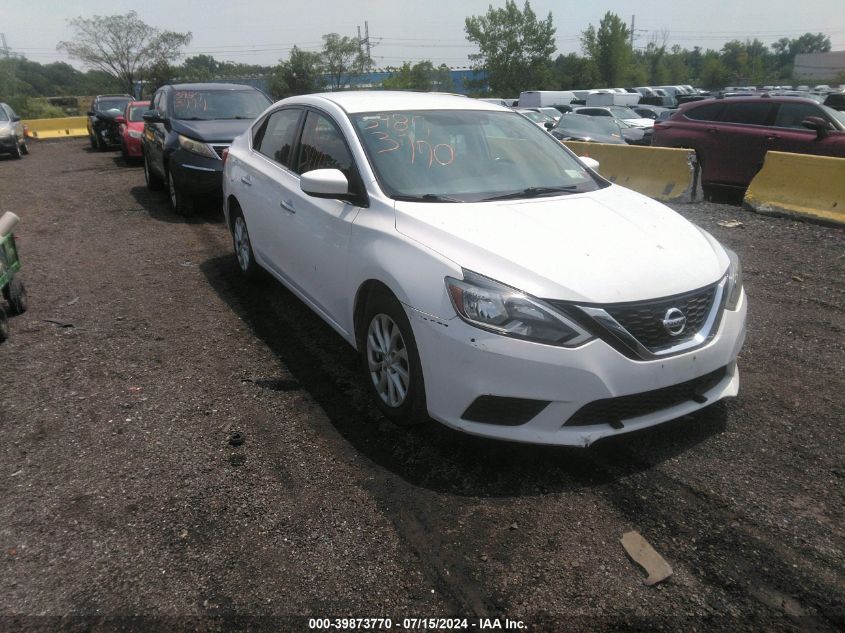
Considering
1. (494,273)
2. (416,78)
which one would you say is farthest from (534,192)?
(416,78)

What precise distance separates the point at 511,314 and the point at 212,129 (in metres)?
7.47

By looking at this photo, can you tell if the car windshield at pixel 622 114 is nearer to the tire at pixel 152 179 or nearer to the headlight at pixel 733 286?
the tire at pixel 152 179

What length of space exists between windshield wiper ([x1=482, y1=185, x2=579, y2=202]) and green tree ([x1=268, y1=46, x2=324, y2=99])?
170 ft

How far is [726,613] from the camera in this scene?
7.82ft

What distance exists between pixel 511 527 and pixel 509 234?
54.5 inches

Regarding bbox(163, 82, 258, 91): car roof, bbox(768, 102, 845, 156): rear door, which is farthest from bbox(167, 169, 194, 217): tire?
bbox(768, 102, 845, 156): rear door

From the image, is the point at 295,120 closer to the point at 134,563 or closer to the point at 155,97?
the point at 134,563

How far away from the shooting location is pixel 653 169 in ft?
32.8

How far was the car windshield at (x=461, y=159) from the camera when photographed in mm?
3895

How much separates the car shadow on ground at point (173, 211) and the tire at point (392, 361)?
6118mm

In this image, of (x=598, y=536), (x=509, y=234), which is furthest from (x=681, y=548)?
(x=509, y=234)

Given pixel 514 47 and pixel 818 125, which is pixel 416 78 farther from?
pixel 818 125

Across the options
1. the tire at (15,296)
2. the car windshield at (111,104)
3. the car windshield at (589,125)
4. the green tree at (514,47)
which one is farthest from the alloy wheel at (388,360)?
the green tree at (514,47)

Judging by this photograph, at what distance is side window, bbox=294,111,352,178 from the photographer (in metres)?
4.19
